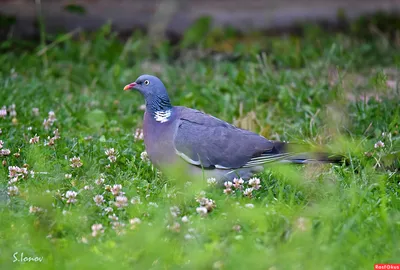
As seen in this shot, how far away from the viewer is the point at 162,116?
4.87 metres

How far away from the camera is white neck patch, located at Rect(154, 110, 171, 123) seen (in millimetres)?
4844

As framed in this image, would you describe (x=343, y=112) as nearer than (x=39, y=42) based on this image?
Yes

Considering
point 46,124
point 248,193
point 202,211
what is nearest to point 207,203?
point 202,211

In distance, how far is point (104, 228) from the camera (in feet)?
12.3

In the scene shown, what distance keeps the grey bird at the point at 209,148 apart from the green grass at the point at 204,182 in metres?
0.14

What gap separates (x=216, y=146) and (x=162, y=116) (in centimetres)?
46

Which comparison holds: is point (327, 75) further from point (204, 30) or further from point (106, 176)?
point (106, 176)

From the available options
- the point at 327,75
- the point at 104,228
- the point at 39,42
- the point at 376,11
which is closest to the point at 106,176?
the point at 104,228

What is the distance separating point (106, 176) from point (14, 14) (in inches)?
160

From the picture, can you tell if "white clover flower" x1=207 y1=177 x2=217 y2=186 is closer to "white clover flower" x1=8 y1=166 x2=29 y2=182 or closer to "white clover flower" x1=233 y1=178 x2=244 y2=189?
"white clover flower" x1=233 y1=178 x2=244 y2=189

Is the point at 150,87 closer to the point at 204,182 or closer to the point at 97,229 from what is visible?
the point at 204,182

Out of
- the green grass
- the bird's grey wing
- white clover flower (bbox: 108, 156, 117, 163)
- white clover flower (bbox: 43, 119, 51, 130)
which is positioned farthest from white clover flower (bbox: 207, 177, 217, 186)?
white clover flower (bbox: 43, 119, 51, 130)

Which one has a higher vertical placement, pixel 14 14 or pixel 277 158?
pixel 14 14

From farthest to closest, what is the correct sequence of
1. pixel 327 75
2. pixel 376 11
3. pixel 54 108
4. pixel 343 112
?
pixel 376 11
pixel 327 75
pixel 54 108
pixel 343 112
